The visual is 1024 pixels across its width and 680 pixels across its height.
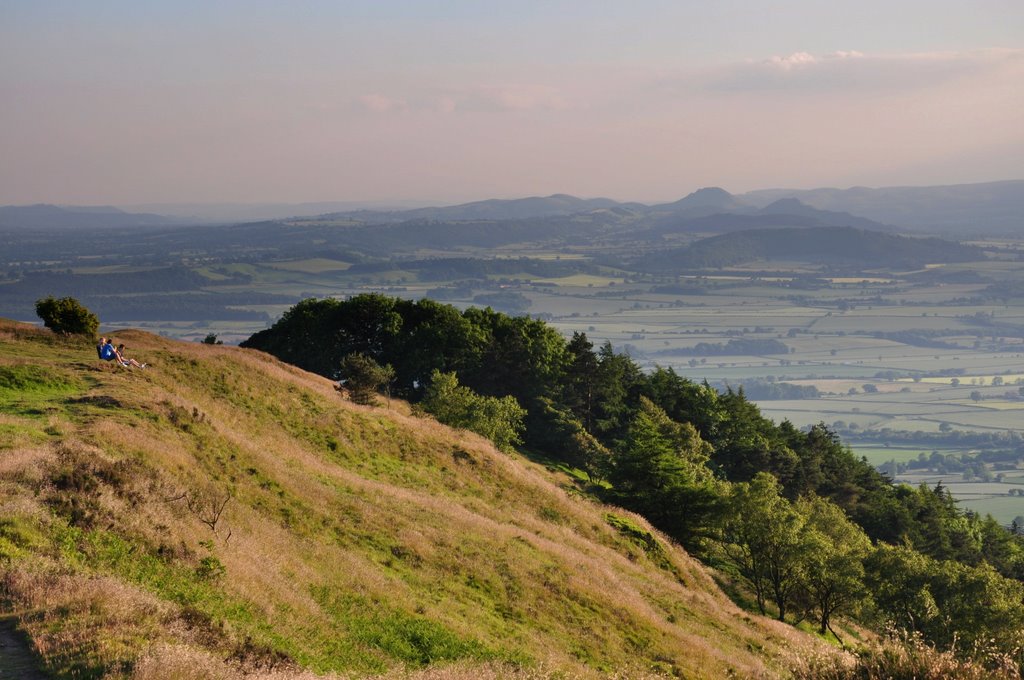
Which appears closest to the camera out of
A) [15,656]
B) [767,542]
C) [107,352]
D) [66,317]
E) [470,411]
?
[15,656]

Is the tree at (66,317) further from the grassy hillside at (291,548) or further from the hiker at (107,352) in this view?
the hiker at (107,352)

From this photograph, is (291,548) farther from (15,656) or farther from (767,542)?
(767,542)

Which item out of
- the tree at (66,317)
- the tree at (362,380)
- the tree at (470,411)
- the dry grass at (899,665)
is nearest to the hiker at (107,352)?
the tree at (66,317)

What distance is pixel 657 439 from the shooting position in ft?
186

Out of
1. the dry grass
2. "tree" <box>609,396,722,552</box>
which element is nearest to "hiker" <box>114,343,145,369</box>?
"tree" <box>609,396,722,552</box>

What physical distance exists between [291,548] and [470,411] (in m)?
40.9

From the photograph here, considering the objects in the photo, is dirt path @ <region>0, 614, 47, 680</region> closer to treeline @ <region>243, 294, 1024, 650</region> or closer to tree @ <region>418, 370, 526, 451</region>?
treeline @ <region>243, 294, 1024, 650</region>

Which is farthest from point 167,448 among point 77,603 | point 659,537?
point 659,537

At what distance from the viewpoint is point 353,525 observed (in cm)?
2933

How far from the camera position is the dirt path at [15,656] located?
1275cm

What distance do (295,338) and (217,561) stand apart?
7454 cm

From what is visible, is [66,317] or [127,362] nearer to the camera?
[127,362]

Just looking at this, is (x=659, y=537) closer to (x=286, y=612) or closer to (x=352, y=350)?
(x=286, y=612)

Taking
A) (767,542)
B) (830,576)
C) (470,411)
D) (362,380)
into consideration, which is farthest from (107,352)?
(830,576)
